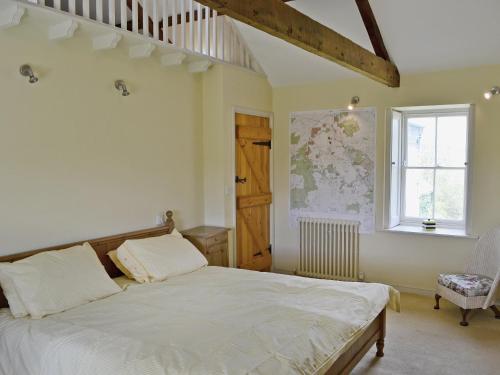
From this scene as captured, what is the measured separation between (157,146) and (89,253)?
4.49 ft

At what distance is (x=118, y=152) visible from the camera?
3885mm

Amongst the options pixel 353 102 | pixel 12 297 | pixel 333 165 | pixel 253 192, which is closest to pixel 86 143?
pixel 12 297

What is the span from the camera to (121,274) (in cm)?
378

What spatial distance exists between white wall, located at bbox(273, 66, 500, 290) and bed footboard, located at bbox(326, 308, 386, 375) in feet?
5.40

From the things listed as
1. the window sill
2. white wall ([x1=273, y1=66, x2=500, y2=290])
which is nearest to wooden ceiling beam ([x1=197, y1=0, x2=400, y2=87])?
white wall ([x1=273, y1=66, x2=500, y2=290])

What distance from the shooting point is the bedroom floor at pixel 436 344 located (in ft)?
10.4

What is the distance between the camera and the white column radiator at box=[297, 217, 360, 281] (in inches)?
201

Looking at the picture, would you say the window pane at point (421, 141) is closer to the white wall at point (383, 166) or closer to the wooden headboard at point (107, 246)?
the white wall at point (383, 166)

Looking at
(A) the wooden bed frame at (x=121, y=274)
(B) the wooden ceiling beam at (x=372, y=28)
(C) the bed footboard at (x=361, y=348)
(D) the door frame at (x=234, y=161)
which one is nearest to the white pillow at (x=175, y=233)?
(A) the wooden bed frame at (x=121, y=274)

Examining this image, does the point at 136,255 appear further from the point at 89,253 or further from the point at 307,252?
the point at 307,252

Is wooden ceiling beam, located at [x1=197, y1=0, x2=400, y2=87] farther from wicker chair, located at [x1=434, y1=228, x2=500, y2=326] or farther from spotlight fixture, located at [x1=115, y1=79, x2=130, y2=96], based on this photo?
wicker chair, located at [x1=434, y1=228, x2=500, y2=326]

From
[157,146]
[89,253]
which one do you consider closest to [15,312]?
[89,253]

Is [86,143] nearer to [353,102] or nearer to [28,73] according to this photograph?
[28,73]

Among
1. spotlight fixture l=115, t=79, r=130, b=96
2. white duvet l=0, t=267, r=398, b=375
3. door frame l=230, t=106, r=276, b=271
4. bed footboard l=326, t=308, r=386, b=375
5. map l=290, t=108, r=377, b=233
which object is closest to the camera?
white duvet l=0, t=267, r=398, b=375
